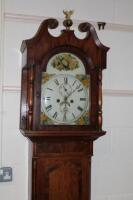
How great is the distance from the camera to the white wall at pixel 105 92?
1.46m

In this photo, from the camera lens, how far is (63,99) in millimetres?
1316

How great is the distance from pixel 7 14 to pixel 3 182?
87cm

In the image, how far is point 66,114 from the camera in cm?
132

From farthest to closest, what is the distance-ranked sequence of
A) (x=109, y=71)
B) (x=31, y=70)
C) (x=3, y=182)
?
(x=109, y=71) < (x=3, y=182) < (x=31, y=70)

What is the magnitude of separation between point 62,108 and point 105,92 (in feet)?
1.27

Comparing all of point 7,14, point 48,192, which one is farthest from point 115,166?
point 7,14

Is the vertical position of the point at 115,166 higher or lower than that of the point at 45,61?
lower

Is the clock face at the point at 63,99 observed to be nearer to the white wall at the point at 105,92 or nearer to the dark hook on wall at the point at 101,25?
the white wall at the point at 105,92

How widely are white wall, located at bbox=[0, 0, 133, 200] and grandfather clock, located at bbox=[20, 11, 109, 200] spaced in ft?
0.57

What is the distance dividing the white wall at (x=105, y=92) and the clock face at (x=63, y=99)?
24 centimetres

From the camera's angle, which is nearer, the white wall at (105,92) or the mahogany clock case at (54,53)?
the mahogany clock case at (54,53)

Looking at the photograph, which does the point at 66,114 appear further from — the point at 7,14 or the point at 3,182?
the point at 7,14

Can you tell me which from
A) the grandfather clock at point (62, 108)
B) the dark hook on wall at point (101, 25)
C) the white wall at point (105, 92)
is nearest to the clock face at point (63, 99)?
the grandfather clock at point (62, 108)

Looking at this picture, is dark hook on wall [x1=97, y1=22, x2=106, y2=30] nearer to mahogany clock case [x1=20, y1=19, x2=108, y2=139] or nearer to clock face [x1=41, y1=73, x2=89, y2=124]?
mahogany clock case [x1=20, y1=19, x2=108, y2=139]
